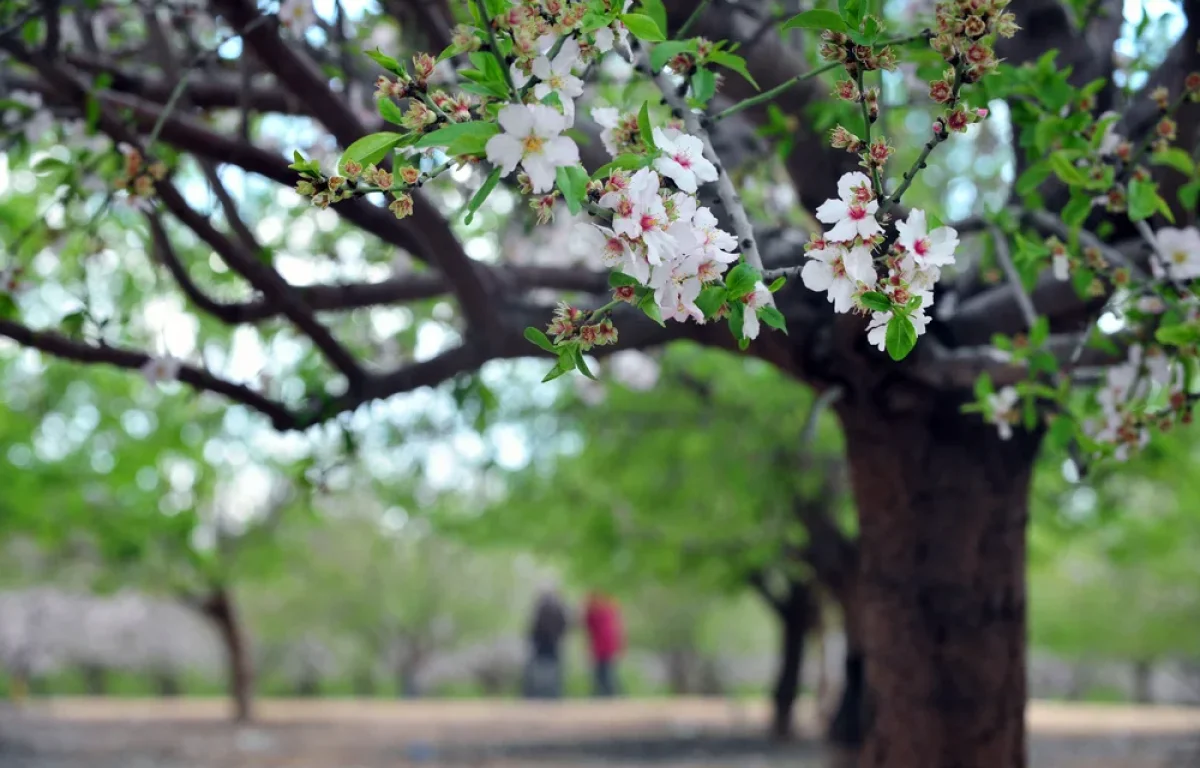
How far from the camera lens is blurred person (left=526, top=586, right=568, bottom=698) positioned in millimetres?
18828

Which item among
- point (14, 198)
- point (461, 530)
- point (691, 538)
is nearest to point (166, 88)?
point (14, 198)

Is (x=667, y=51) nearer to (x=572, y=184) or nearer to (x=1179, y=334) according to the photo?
(x=572, y=184)

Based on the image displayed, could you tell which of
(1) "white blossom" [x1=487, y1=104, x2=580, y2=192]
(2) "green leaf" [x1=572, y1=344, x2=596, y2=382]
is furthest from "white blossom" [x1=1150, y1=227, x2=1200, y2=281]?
(1) "white blossom" [x1=487, y1=104, x2=580, y2=192]

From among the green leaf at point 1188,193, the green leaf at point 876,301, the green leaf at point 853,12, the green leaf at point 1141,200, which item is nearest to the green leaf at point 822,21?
the green leaf at point 853,12

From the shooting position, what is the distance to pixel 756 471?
363 inches

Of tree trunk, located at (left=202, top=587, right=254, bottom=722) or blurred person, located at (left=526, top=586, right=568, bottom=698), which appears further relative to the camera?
blurred person, located at (left=526, top=586, right=568, bottom=698)

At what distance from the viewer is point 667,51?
7.84 ft

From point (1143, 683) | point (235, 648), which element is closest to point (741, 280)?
point (235, 648)

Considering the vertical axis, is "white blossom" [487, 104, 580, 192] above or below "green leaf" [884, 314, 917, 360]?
above

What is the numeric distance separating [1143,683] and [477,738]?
16.0 meters

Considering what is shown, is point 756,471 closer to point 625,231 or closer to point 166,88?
point 166,88

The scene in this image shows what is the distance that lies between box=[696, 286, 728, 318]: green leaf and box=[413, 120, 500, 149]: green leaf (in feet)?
1.48

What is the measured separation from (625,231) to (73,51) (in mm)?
3272

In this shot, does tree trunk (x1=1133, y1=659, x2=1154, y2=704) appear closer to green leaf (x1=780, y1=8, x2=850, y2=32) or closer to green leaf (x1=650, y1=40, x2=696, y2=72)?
green leaf (x1=650, y1=40, x2=696, y2=72)
